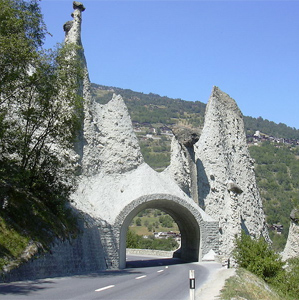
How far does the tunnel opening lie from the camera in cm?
2403

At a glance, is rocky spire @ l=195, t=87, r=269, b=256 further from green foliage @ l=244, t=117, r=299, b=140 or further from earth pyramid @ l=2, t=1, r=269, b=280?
green foliage @ l=244, t=117, r=299, b=140

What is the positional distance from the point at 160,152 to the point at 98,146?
2765 inches

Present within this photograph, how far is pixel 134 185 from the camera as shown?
25.5 m

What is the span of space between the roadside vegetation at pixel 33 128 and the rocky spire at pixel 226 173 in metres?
11.2

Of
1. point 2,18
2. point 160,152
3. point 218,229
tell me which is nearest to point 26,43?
point 2,18

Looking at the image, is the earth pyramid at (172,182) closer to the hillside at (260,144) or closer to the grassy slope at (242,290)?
the grassy slope at (242,290)

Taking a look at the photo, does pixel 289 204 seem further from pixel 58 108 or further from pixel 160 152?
pixel 58 108

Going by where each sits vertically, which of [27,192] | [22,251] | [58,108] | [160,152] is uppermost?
[160,152]

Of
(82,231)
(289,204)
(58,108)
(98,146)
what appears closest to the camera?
(58,108)

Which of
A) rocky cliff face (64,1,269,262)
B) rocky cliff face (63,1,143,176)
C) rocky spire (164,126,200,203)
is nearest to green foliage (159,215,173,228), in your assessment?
rocky cliff face (64,1,269,262)

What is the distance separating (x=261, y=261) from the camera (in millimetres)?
18234

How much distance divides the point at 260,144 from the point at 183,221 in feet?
269

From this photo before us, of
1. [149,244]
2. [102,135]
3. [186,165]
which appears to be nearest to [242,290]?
[186,165]

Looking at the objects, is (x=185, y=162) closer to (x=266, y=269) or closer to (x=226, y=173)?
(x=226, y=173)
